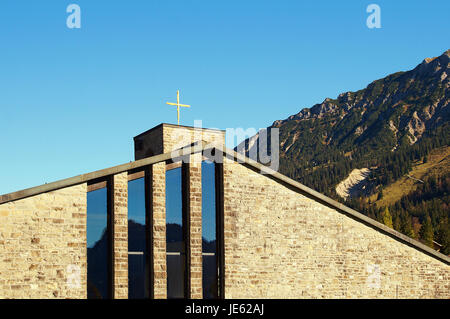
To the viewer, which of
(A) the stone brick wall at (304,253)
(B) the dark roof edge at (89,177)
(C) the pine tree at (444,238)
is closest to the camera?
(B) the dark roof edge at (89,177)

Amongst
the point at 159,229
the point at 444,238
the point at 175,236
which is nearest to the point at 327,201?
the point at 175,236

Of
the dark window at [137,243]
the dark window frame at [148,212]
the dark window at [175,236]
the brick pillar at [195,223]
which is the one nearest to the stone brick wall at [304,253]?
the brick pillar at [195,223]

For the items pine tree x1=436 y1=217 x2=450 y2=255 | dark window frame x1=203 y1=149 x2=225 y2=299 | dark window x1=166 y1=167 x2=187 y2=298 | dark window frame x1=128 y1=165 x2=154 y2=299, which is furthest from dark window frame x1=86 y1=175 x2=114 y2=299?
pine tree x1=436 y1=217 x2=450 y2=255

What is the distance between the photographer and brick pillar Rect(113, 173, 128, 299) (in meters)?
21.7

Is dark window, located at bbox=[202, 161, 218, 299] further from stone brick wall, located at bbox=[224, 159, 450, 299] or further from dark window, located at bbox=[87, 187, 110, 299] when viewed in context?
dark window, located at bbox=[87, 187, 110, 299]

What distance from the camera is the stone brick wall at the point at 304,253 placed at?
24156 millimetres

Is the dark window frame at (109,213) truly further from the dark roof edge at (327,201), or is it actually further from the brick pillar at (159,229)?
the dark roof edge at (327,201)

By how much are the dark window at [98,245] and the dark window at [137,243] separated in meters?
0.90

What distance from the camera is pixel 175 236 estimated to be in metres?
23.4

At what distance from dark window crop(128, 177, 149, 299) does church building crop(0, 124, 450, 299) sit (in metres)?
0.04
